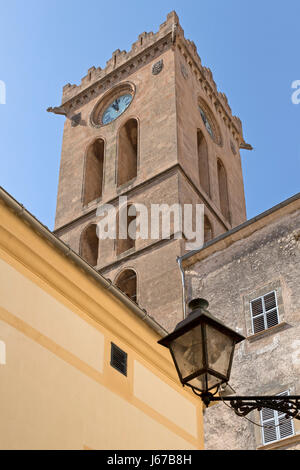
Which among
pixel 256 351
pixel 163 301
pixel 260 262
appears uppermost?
pixel 163 301

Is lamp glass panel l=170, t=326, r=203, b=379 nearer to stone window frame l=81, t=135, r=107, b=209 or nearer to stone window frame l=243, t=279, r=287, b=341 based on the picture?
stone window frame l=243, t=279, r=287, b=341

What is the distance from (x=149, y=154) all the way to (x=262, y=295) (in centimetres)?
1095

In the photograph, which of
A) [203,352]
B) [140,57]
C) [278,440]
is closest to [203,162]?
[140,57]

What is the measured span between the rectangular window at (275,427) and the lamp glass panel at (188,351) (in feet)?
24.4

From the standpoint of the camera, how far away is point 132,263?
781 inches

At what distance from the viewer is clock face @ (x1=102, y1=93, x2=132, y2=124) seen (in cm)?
2638

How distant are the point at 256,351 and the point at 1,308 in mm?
7359

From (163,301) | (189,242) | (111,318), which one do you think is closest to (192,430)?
(111,318)

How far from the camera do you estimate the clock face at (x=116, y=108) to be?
1038 inches

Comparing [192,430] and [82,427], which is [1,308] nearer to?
[82,427]

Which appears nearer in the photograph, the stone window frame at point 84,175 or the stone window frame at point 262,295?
the stone window frame at point 262,295

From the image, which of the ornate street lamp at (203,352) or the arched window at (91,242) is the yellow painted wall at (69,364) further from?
the arched window at (91,242)

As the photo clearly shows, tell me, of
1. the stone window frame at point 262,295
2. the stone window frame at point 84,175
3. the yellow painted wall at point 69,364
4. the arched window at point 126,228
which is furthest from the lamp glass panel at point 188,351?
the stone window frame at point 84,175

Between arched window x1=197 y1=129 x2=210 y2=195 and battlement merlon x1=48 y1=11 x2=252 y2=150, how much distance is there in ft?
11.4
